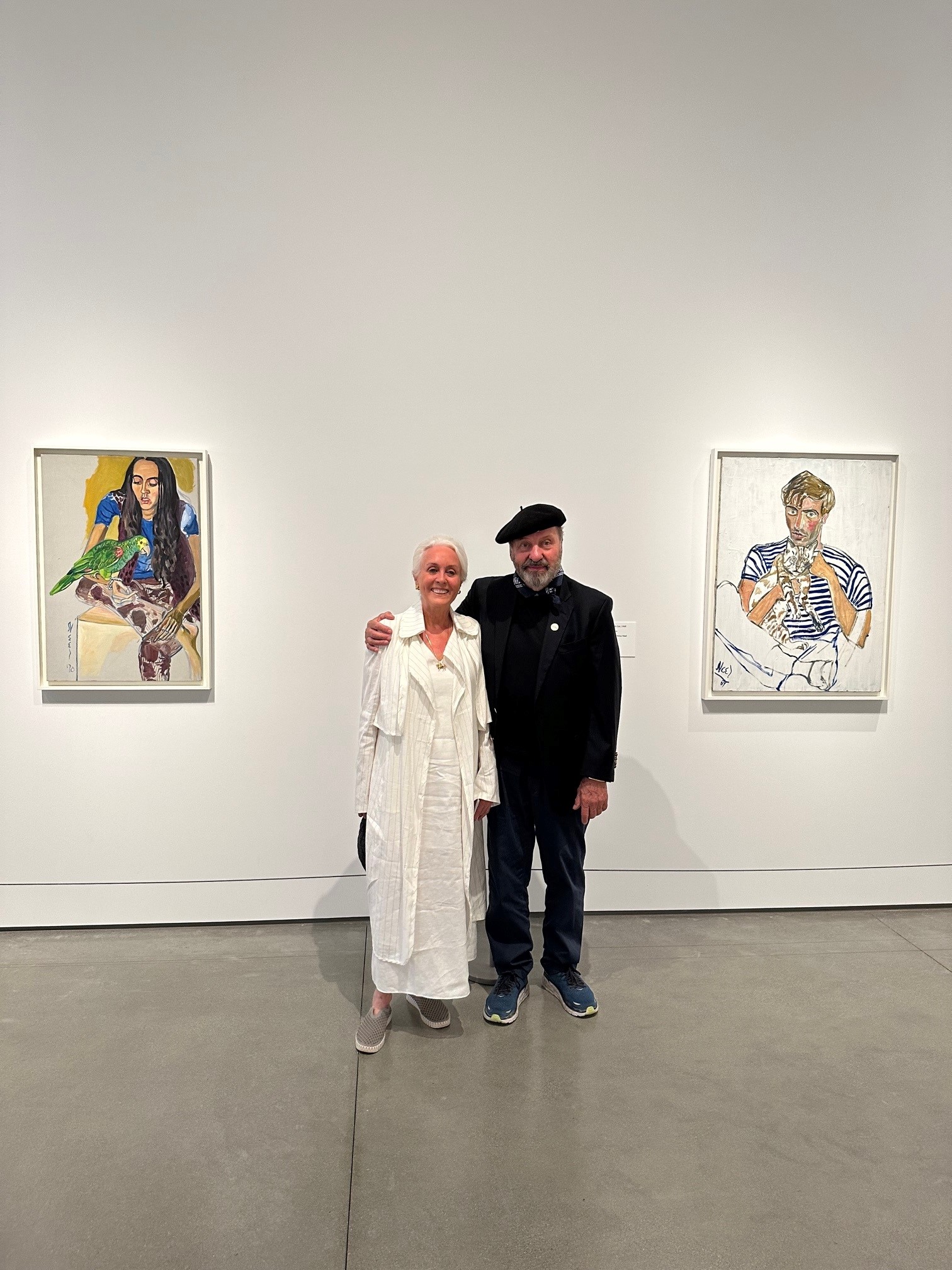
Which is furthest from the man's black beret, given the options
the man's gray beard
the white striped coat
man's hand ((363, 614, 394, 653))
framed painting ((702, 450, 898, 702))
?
framed painting ((702, 450, 898, 702))

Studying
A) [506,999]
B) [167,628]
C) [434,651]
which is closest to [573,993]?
[506,999]

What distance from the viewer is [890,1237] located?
2203mm

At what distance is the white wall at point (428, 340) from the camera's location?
3.92 m

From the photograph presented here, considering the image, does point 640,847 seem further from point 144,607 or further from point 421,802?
point 144,607

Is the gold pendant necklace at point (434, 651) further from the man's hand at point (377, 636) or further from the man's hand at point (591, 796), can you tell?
the man's hand at point (591, 796)

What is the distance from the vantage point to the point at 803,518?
426 cm

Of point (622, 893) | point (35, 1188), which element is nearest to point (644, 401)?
point (622, 893)

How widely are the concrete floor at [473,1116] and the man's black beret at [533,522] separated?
71.6 inches

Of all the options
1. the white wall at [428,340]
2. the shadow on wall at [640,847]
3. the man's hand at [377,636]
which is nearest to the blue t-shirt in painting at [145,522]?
the white wall at [428,340]

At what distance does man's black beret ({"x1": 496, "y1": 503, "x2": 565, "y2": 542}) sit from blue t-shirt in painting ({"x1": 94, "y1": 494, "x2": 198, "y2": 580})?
160cm

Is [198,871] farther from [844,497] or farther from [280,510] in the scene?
[844,497]

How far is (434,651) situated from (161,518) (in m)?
1.65

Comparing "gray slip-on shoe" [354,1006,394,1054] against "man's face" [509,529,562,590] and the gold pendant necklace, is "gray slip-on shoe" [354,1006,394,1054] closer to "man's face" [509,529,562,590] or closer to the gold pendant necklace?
the gold pendant necklace

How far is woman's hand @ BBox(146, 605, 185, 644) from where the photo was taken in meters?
4.00
